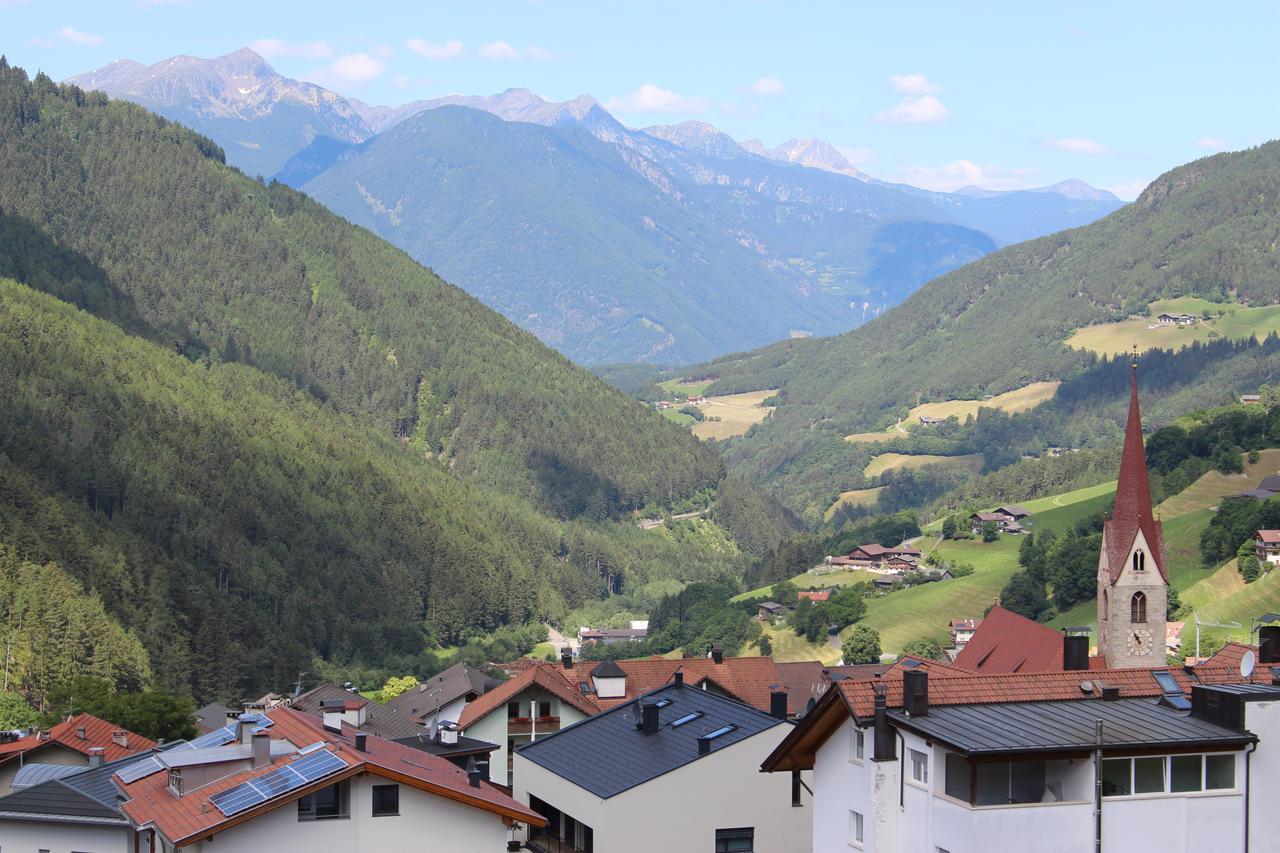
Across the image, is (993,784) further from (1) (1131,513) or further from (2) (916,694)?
(1) (1131,513)

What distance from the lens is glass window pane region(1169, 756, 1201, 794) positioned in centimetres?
3666

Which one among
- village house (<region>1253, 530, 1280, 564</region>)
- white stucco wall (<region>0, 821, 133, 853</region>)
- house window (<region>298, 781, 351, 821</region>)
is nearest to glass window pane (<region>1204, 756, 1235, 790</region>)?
house window (<region>298, 781, 351, 821</region>)

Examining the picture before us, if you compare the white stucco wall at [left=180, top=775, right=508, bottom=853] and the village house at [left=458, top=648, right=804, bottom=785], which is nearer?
the white stucco wall at [left=180, top=775, right=508, bottom=853]

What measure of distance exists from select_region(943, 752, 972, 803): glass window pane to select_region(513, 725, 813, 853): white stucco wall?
14624 mm

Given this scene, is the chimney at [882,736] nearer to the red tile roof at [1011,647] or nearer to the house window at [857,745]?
the house window at [857,745]

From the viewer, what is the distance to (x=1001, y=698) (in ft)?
124

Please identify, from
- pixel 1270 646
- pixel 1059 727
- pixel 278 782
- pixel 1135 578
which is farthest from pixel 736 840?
pixel 1135 578

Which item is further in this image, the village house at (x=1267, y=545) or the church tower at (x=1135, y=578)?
the village house at (x=1267, y=545)

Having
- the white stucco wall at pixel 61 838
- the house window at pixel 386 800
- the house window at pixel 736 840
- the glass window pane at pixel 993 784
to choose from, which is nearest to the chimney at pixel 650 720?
Answer: the house window at pixel 736 840

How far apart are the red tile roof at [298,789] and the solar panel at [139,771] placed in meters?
0.20

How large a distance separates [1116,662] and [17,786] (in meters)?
51.5

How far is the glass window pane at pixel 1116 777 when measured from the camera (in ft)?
118

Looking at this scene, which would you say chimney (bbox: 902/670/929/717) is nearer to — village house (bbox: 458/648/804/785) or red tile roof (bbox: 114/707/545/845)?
red tile roof (bbox: 114/707/545/845)

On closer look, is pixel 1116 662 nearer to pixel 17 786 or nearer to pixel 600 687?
pixel 600 687
